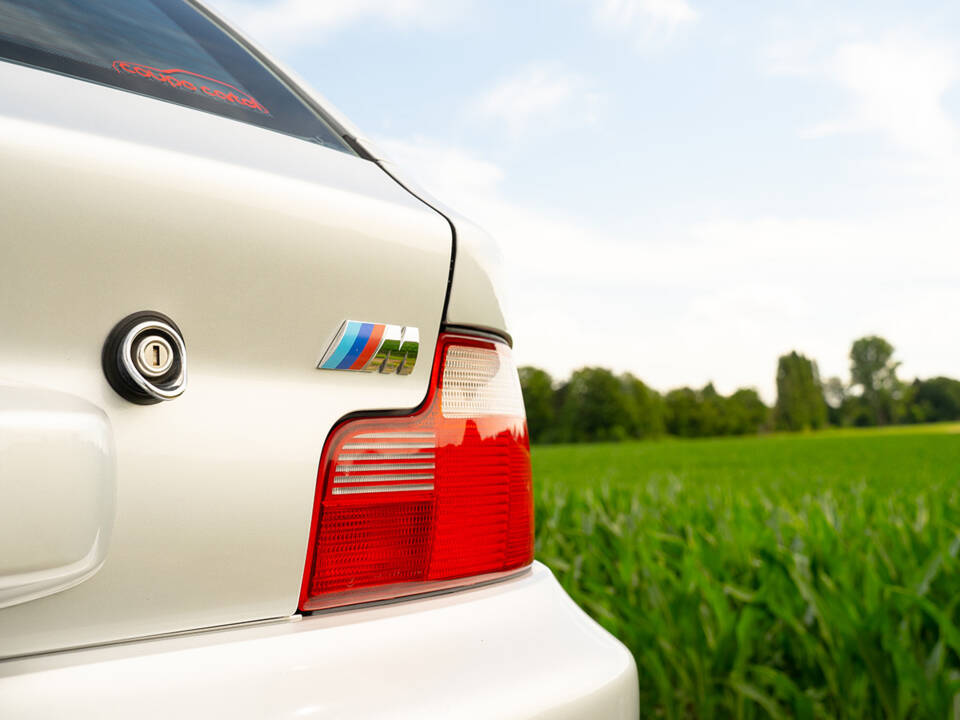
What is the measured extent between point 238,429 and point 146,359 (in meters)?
0.11

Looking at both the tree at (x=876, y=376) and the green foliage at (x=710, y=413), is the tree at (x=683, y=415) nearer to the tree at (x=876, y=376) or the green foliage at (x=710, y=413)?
the green foliage at (x=710, y=413)

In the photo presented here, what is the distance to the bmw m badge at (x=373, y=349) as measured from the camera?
0.89 metres

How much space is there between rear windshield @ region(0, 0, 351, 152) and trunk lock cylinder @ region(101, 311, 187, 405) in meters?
0.37

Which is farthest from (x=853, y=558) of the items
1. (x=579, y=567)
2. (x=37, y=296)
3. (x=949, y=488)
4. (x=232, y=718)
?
(x=949, y=488)

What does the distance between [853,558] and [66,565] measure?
3193 millimetres

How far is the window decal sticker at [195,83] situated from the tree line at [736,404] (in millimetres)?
64675

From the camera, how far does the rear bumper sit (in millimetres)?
702

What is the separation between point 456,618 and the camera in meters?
0.94

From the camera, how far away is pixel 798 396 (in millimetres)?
84938

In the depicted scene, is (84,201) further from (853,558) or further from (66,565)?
(853,558)

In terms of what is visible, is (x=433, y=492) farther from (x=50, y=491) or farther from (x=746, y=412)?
(x=746, y=412)

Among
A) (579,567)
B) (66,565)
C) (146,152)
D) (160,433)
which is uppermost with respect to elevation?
(146,152)

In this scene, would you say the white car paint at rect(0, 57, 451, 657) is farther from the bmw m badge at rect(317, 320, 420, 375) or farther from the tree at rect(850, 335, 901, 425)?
the tree at rect(850, 335, 901, 425)

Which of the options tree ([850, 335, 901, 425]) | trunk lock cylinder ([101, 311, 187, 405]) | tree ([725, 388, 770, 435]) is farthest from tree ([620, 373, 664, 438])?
trunk lock cylinder ([101, 311, 187, 405])
